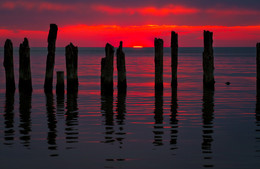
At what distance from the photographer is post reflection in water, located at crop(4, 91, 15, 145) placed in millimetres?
11852

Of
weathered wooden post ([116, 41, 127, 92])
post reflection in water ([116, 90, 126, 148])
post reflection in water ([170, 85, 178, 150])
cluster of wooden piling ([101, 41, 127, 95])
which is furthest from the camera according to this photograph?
weathered wooden post ([116, 41, 127, 92])

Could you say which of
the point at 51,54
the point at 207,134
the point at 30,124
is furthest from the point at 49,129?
the point at 51,54

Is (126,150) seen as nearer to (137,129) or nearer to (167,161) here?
(167,161)

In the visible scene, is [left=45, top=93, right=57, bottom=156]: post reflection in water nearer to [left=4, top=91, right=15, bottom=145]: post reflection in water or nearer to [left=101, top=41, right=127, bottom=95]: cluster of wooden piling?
[left=4, top=91, right=15, bottom=145]: post reflection in water

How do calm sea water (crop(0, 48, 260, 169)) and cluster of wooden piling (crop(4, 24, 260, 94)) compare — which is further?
cluster of wooden piling (crop(4, 24, 260, 94))

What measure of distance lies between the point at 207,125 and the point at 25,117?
5.94 metres

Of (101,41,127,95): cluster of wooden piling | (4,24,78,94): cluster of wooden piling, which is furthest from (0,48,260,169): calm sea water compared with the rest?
(4,24,78,94): cluster of wooden piling

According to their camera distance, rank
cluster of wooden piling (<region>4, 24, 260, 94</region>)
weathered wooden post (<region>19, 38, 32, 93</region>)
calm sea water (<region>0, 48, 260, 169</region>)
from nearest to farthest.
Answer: calm sea water (<region>0, 48, 260, 169</region>) → cluster of wooden piling (<region>4, 24, 260, 94</region>) → weathered wooden post (<region>19, 38, 32, 93</region>)

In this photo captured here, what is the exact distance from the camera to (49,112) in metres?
16.9

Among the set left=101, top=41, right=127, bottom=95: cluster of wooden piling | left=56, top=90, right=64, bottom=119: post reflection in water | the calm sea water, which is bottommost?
the calm sea water

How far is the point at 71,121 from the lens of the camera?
14750 mm

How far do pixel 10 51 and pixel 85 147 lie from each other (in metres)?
13.5

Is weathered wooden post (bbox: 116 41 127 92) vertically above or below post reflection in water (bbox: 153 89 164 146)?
above

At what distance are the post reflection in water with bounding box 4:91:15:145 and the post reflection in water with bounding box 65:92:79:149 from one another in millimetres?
1427
